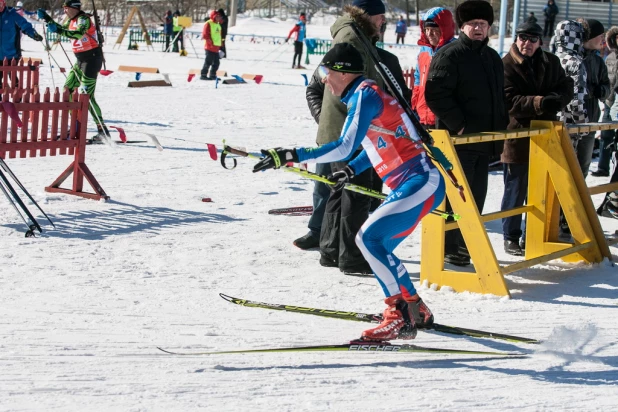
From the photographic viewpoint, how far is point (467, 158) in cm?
639

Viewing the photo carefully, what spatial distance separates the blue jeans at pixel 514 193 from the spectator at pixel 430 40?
749mm

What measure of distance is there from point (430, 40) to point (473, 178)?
4.77 feet

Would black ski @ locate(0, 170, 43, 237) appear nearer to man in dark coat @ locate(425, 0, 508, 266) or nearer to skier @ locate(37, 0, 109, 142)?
man in dark coat @ locate(425, 0, 508, 266)

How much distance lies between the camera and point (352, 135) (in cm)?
464

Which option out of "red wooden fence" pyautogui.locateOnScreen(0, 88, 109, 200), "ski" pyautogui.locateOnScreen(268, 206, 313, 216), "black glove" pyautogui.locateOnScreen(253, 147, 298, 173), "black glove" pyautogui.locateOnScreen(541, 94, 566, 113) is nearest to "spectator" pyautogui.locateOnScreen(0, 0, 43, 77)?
"red wooden fence" pyautogui.locateOnScreen(0, 88, 109, 200)

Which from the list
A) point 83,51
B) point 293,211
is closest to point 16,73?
point 83,51

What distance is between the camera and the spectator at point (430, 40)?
7172mm

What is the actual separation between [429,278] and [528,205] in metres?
1.20

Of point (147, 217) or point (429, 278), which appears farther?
point (147, 217)

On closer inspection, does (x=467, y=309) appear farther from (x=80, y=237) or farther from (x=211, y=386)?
(x=80, y=237)

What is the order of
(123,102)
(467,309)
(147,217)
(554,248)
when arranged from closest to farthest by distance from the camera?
(467,309) → (554,248) → (147,217) → (123,102)

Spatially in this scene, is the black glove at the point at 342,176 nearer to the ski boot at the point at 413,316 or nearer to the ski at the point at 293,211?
the ski boot at the point at 413,316

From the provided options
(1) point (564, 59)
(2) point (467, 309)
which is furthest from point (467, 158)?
(1) point (564, 59)

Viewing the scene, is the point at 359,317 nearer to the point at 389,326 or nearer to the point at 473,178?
the point at 389,326
